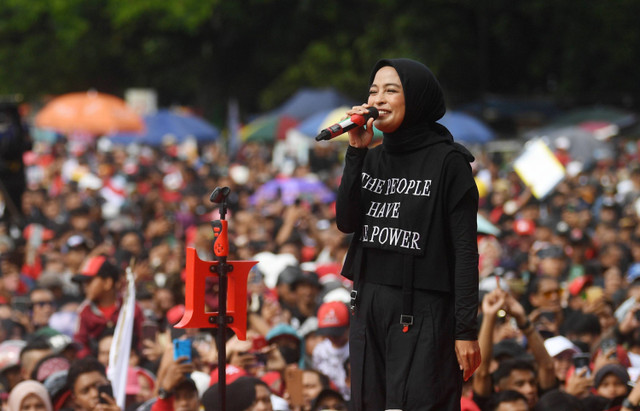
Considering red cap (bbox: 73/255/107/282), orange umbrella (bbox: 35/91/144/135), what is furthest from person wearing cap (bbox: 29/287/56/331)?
orange umbrella (bbox: 35/91/144/135)

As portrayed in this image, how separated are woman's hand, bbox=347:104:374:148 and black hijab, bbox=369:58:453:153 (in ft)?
0.43

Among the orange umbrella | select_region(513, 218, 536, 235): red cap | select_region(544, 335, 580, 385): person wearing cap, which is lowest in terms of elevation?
select_region(544, 335, 580, 385): person wearing cap

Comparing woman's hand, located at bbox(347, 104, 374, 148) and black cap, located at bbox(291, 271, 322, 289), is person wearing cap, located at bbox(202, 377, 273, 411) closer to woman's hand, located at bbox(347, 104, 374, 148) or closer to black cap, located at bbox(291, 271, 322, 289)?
woman's hand, located at bbox(347, 104, 374, 148)

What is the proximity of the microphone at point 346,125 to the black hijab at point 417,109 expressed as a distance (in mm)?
146

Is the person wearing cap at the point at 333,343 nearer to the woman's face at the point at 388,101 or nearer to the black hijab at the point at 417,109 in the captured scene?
the black hijab at the point at 417,109

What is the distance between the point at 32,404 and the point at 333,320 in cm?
205

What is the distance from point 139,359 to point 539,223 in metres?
6.89

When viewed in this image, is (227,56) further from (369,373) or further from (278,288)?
(369,373)

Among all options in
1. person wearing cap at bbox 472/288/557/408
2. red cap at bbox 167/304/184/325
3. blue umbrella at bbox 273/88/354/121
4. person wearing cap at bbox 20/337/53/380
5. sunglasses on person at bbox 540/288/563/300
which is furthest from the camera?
blue umbrella at bbox 273/88/354/121

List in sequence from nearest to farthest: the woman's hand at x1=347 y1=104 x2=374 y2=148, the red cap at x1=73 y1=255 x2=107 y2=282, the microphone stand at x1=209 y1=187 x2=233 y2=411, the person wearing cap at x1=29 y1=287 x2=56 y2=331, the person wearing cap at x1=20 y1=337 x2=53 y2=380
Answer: the woman's hand at x1=347 y1=104 x2=374 y2=148
the microphone stand at x1=209 y1=187 x2=233 y2=411
the person wearing cap at x1=20 y1=337 x2=53 y2=380
the red cap at x1=73 y1=255 x2=107 y2=282
the person wearing cap at x1=29 y1=287 x2=56 y2=331

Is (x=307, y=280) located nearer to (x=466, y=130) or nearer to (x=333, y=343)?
(x=333, y=343)

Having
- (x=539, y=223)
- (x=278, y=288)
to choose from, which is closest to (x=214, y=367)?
(x=278, y=288)

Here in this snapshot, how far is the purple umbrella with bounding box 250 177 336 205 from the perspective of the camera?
17.6 meters

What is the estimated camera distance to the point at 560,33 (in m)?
34.5
